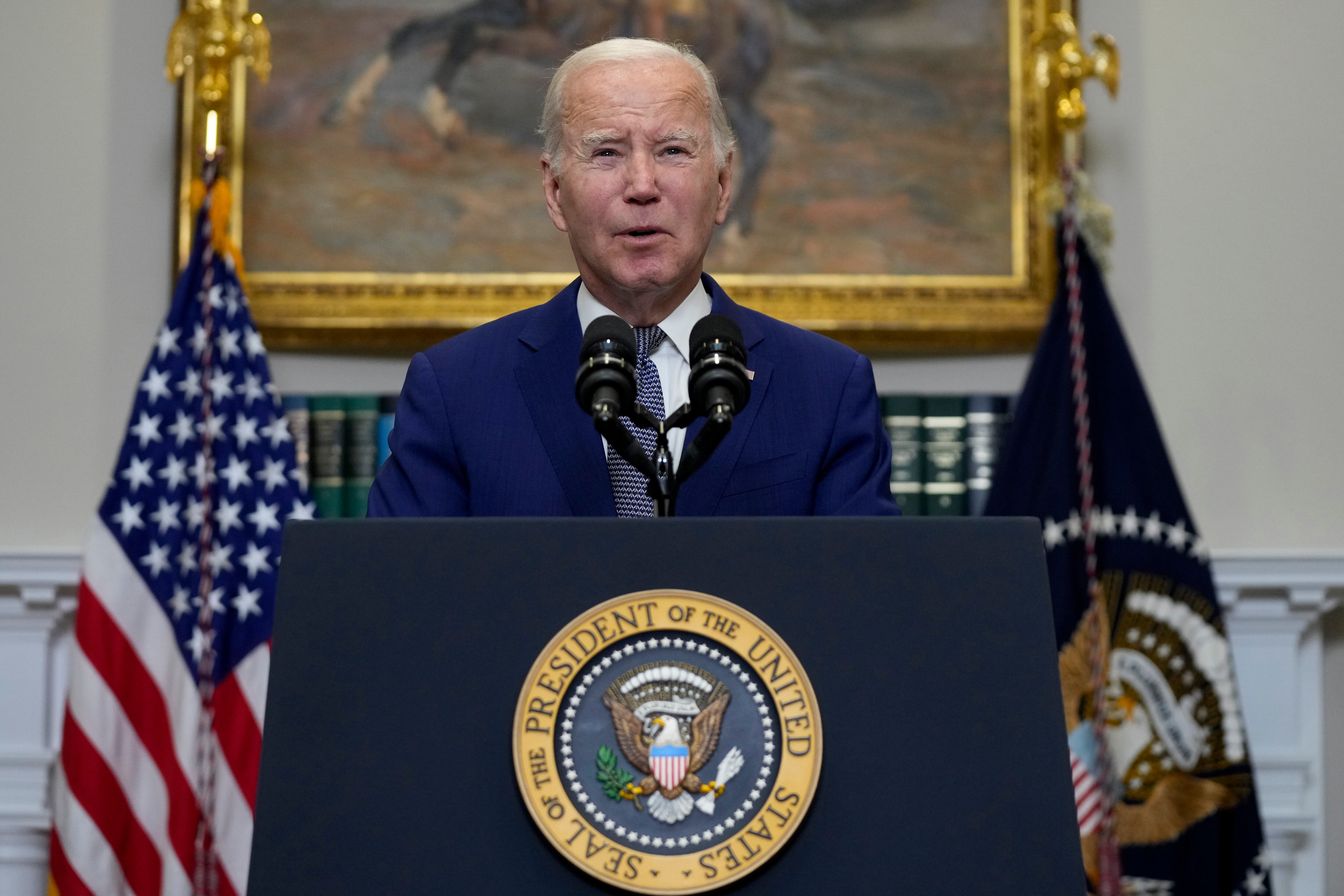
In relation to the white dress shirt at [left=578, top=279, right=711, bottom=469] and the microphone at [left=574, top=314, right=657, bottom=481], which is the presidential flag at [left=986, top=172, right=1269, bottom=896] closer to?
the white dress shirt at [left=578, top=279, right=711, bottom=469]

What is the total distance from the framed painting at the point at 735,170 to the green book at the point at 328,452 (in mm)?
270

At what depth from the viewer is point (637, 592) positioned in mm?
1226

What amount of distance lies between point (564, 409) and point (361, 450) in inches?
87.4

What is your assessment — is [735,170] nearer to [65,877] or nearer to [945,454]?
[945,454]

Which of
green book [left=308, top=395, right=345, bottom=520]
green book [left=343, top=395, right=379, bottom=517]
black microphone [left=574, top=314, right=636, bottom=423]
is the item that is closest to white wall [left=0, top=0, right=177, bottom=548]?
green book [left=308, top=395, right=345, bottom=520]

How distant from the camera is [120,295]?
13.5 feet

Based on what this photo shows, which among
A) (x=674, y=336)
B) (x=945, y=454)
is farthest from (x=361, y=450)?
(x=674, y=336)

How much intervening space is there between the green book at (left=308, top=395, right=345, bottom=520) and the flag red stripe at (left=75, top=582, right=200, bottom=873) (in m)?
0.63

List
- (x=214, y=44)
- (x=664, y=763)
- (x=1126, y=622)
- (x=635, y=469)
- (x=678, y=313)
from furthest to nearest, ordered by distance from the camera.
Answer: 1. (x=214, y=44)
2. (x=1126, y=622)
3. (x=678, y=313)
4. (x=635, y=469)
5. (x=664, y=763)

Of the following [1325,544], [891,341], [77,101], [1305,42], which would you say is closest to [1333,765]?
[1325,544]

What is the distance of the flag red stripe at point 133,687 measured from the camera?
143 inches

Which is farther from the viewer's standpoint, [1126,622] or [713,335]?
[1126,622]

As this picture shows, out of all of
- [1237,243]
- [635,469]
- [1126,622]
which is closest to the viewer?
[635,469]

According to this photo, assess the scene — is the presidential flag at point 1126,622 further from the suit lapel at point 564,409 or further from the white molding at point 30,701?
the white molding at point 30,701
